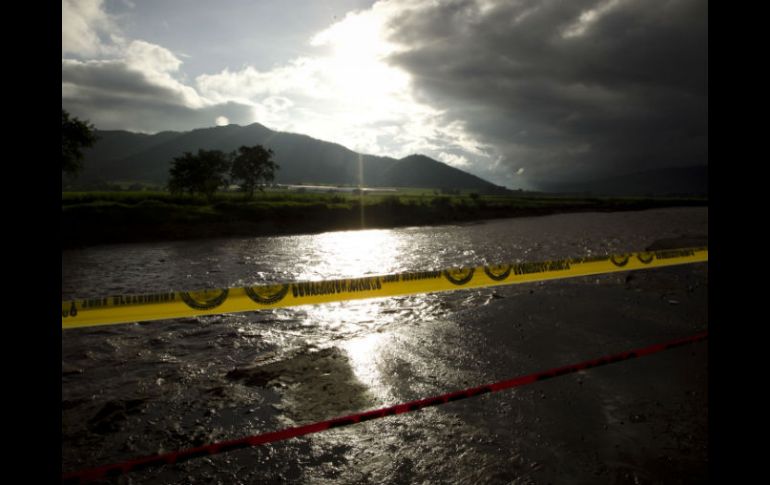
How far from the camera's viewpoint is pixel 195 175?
161 ft

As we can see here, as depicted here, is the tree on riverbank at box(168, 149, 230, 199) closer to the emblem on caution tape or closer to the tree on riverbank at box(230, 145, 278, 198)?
the tree on riverbank at box(230, 145, 278, 198)

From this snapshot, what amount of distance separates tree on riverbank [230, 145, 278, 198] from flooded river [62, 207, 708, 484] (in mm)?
56181

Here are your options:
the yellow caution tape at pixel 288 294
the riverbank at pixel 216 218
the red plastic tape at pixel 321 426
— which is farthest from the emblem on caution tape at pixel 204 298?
the riverbank at pixel 216 218

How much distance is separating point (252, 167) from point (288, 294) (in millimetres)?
→ 59505

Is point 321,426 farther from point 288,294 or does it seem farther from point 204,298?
point 204,298

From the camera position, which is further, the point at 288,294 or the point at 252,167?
the point at 252,167

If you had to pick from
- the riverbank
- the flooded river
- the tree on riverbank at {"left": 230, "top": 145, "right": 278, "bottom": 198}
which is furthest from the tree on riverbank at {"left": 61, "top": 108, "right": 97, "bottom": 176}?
the flooded river

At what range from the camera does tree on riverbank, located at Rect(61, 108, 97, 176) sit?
2997cm

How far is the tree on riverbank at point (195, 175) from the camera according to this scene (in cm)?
4881

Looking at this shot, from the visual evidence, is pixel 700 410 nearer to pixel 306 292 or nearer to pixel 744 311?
pixel 744 311

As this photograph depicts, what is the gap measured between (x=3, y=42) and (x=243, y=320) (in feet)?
21.0

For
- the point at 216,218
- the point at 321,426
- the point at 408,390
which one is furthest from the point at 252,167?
the point at 321,426

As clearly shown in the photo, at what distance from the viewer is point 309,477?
9.80 feet

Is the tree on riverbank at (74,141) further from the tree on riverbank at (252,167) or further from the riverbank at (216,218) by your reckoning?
the tree on riverbank at (252,167)
